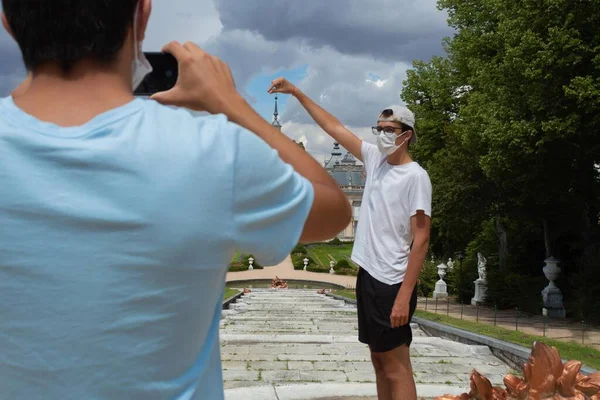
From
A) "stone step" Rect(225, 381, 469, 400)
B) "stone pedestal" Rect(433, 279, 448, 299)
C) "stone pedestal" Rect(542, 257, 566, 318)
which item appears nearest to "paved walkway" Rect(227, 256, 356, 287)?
"stone pedestal" Rect(433, 279, 448, 299)

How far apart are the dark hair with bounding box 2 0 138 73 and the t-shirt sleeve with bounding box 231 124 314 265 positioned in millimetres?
257

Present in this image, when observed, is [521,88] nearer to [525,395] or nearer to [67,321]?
[525,395]

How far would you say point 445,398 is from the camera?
10.3 feet

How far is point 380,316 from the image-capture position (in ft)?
12.9

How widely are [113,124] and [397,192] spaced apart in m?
2.96

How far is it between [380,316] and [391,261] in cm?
32

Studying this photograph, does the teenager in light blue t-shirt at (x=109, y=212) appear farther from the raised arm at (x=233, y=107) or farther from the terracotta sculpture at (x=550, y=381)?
A: the terracotta sculpture at (x=550, y=381)

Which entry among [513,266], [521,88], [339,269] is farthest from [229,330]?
[339,269]

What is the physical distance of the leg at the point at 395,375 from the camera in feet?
12.7

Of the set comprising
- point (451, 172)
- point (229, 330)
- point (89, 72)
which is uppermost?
point (451, 172)

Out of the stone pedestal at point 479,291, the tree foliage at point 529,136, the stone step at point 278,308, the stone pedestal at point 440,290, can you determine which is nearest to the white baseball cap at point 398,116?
the tree foliage at point 529,136

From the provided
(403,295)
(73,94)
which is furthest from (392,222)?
(73,94)

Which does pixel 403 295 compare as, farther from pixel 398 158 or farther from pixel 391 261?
pixel 398 158

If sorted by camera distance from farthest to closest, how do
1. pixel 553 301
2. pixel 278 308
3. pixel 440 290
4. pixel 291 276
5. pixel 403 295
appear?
pixel 291 276
pixel 440 290
pixel 278 308
pixel 553 301
pixel 403 295
